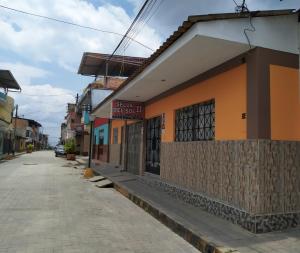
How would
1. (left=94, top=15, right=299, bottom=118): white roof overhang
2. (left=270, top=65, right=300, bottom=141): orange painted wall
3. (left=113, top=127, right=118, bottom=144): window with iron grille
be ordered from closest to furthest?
(left=94, top=15, right=299, bottom=118): white roof overhang → (left=270, top=65, right=300, bottom=141): orange painted wall → (left=113, top=127, right=118, bottom=144): window with iron grille

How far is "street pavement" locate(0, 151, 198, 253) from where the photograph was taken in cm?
553

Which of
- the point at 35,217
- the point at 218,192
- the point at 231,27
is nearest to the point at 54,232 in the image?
the point at 35,217

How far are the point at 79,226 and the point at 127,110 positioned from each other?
24.7ft

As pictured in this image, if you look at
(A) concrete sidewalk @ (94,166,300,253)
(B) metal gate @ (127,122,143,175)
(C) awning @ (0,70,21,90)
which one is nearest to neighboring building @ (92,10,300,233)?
(A) concrete sidewalk @ (94,166,300,253)

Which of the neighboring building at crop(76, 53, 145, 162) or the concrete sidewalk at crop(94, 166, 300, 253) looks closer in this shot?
the concrete sidewalk at crop(94, 166, 300, 253)

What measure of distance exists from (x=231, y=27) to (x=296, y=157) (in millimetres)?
2784

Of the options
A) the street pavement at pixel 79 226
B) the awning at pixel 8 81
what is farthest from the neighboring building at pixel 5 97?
the street pavement at pixel 79 226

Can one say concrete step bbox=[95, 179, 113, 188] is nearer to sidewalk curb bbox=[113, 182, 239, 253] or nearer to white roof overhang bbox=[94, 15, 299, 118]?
sidewalk curb bbox=[113, 182, 239, 253]

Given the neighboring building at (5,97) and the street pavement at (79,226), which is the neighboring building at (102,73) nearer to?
the neighboring building at (5,97)

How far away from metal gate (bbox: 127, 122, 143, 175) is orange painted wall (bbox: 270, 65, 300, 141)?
8.35m

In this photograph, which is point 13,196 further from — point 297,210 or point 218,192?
point 297,210

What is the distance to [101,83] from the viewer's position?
3381 cm

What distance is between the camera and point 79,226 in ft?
22.4

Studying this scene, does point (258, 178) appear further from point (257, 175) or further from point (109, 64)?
point (109, 64)
